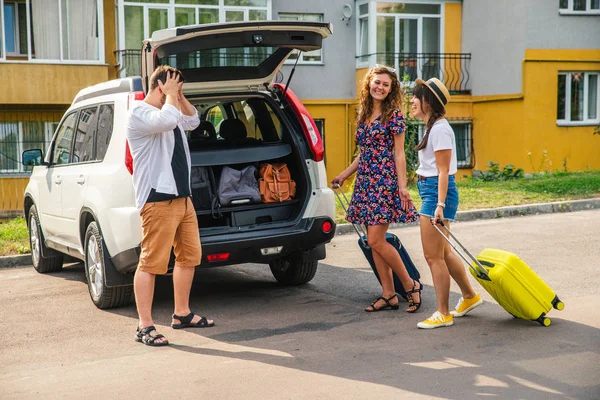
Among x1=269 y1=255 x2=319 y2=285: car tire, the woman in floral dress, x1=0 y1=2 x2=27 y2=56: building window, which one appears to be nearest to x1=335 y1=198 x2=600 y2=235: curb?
x1=269 y1=255 x2=319 y2=285: car tire

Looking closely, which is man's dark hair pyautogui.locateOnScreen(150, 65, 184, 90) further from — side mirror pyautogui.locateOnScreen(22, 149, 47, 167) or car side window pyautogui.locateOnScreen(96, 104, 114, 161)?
side mirror pyautogui.locateOnScreen(22, 149, 47, 167)

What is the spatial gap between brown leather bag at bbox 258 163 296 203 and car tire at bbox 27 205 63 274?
10.0 ft

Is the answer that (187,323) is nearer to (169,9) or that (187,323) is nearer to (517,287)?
(517,287)

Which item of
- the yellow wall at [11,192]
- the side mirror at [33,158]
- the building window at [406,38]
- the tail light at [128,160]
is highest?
the building window at [406,38]

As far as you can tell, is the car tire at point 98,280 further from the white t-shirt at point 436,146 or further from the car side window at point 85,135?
the white t-shirt at point 436,146

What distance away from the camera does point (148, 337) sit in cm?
597

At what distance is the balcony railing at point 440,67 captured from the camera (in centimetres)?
2423

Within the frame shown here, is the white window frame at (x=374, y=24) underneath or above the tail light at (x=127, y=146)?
above

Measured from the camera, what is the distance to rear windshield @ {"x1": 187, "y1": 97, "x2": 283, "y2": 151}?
7469mm

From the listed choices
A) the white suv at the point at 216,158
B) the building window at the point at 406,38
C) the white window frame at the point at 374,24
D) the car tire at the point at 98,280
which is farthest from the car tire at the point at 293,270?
the building window at the point at 406,38

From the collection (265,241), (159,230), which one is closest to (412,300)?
(265,241)

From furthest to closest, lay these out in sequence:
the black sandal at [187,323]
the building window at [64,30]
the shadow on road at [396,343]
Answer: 1. the building window at [64,30]
2. the black sandal at [187,323]
3. the shadow on road at [396,343]

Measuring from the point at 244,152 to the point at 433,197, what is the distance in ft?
6.02

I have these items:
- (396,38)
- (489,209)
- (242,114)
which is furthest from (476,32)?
(242,114)
